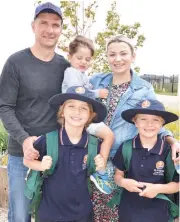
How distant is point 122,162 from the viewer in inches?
90.3

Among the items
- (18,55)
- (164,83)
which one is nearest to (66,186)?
(18,55)

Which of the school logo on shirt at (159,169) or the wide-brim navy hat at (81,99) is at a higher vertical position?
the wide-brim navy hat at (81,99)

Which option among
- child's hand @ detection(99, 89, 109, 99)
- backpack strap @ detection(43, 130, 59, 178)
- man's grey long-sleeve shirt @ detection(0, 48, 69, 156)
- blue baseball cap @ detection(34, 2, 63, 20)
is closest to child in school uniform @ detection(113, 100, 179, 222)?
child's hand @ detection(99, 89, 109, 99)

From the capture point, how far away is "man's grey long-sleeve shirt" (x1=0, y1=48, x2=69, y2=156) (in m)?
2.37

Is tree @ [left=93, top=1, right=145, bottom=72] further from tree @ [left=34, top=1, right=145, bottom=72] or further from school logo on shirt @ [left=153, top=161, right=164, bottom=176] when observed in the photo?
school logo on shirt @ [left=153, top=161, right=164, bottom=176]

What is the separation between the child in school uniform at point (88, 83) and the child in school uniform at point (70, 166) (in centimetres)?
12

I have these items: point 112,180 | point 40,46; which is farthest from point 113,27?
point 112,180

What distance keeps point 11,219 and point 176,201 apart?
4.13ft

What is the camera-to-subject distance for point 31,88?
2.39m

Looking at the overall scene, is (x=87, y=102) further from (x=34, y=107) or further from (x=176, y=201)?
(x=176, y=201)

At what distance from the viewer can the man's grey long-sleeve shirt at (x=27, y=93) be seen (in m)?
2.37

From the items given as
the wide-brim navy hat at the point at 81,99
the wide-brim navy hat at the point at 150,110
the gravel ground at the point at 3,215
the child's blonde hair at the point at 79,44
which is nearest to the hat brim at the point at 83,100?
the wide-brim navy hat at the point at 81,99

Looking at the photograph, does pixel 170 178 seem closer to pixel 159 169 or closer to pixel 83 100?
pixel 159 169

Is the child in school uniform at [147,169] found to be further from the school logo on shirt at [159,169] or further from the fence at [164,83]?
the fence at [164,83]
